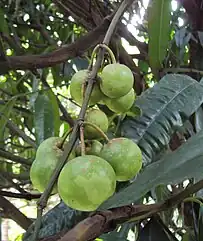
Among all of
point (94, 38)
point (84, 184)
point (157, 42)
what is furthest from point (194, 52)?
point (84, 184)

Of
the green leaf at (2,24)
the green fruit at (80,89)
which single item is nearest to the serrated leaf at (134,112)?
the green fruit at (80,89)

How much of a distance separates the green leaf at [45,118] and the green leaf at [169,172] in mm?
434

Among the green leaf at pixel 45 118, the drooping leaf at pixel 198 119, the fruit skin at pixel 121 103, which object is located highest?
the fruit skin at pixel 121 103

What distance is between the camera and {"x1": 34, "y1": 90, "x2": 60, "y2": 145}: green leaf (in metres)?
0.85

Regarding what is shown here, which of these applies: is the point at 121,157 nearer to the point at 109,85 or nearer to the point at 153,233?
the point at 109,85

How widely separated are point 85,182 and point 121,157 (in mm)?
57

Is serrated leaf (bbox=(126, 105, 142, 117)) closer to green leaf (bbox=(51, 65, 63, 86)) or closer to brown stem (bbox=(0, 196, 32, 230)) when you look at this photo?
brown stem (bbox=(0, 196, 32, 230))

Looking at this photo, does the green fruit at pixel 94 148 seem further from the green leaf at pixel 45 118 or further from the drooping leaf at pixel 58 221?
the green leaf at pixel 45 118

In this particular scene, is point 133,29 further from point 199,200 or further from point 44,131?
point 199,200

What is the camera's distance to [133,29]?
1.50 meters

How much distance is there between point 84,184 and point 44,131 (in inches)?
17.6

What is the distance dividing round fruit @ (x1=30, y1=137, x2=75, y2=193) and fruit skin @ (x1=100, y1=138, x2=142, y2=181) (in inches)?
1.4

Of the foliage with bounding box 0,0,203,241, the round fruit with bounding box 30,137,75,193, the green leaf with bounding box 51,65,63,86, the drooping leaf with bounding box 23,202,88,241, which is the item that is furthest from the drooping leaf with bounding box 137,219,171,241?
the green leaf with bounding box 51,65,63,86

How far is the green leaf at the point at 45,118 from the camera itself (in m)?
0.85
